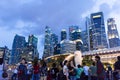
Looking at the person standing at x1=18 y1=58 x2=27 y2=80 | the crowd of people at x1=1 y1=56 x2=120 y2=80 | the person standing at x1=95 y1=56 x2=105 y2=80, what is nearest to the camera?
the person standing at x1=95 y1=56 x2=105 y2=80

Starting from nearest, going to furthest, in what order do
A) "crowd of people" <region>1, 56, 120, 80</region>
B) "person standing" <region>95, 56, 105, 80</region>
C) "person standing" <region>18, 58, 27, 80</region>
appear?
1. "person standing" <region>95, 56, 105, 80</region>
2. "crowd of people" <region>1, 56, 120, 80</region>
3. "person standing" <region>18, 58, 27, 80</region>

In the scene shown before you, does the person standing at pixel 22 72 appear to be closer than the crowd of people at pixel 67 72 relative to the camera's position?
No

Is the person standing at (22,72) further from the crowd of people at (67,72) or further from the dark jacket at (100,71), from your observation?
the dark jacket at (100,71)

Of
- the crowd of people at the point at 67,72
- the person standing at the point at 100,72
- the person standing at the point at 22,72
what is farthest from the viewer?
the person standing at the point at 22,72

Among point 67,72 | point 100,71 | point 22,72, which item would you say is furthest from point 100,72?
point 22,72

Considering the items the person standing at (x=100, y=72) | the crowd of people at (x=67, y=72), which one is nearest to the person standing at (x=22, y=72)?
the crowd of people at (x=67, y=72)

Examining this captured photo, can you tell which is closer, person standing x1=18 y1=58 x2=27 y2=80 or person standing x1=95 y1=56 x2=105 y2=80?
person standing x1=95 y1=56 x2=105 y2=80

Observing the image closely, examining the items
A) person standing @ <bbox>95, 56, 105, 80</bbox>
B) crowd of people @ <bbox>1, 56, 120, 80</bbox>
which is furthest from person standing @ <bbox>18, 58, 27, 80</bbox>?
person standing @ <bbox>95, 56, 105, 80</bbox>

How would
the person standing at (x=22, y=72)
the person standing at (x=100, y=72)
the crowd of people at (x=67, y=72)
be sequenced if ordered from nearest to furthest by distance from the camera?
the person standing at (x=100, y=72), the crowd of people at (x=67, y=72), the person standing at (x=22, y=72)

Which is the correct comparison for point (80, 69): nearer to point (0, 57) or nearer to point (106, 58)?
point (0, 57)

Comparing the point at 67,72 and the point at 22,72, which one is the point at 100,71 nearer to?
the point at 67,72

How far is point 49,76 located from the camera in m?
13.5

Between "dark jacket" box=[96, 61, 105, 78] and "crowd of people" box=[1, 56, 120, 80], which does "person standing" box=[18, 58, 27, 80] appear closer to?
"crowd of people" box=[1, 56, 120, 80]

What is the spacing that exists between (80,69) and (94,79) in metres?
1.25
